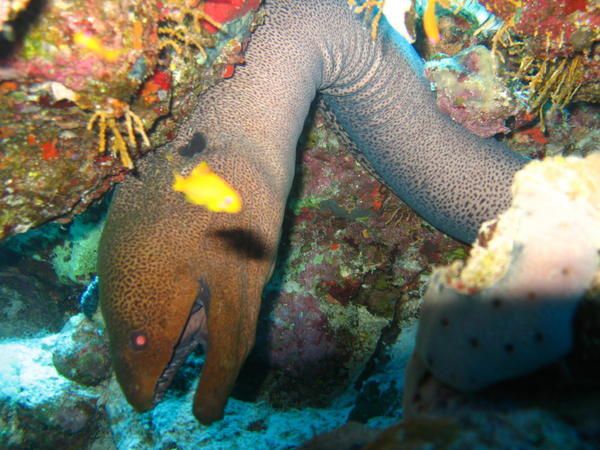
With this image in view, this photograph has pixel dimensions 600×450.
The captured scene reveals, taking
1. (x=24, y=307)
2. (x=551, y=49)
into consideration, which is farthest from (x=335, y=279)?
(x=24, y=307)

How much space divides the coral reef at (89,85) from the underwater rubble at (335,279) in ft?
0.04

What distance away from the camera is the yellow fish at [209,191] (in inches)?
89.4

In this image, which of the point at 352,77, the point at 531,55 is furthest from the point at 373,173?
the point at 531,55

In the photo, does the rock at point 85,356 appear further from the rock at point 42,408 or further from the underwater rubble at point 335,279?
the rock at point 42,408

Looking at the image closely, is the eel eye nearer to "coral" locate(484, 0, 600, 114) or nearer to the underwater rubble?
the underwater rubble

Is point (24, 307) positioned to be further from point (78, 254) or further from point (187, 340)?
point (187, 340)

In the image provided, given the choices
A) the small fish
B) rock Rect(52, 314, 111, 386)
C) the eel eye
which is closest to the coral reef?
the small fish

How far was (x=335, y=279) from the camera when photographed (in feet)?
13.1

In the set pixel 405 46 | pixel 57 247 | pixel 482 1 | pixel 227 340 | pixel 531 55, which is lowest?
pixel 57 247

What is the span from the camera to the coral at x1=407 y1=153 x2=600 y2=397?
4.34 ft

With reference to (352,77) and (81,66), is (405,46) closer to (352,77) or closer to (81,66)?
(352,77)

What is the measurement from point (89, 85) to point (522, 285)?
6.59 feet

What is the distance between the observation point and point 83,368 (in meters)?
5.08

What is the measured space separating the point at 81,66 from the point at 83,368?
4.66 metres
